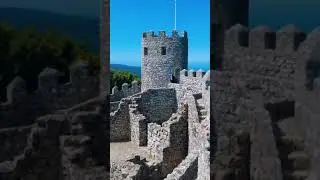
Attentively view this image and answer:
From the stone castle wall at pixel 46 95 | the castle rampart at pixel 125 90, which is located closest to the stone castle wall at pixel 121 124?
the castle rampart at pixel 125 90

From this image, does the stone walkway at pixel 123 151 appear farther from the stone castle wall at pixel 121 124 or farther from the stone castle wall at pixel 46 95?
the stone castle wall at pixel 46 95

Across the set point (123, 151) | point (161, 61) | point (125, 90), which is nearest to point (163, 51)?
point (161, 61)

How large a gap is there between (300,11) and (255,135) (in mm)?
690

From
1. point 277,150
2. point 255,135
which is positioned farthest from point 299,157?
point 255,135

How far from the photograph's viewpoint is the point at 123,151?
6.23 m

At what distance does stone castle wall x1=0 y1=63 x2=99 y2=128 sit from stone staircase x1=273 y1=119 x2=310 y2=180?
109cm

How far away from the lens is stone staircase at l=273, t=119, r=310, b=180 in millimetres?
2510

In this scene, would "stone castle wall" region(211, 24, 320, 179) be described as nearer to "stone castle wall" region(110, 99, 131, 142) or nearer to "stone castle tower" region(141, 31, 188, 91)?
"stone castle wall" region(110, 99, 131, 142)

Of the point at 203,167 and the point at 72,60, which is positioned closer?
the point at 72,60

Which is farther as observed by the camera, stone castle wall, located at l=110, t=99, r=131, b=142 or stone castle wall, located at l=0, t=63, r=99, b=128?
stone castle wall, located at l=110, t=99, r=131, b=142

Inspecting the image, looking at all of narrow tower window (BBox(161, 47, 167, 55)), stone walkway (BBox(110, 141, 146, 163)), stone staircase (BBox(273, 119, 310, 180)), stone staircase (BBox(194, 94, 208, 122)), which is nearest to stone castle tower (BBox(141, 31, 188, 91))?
narrow tower window (BBox(161, 47, 167, 55))

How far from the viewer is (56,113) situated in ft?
9.91

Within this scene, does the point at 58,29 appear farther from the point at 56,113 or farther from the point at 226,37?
the point at 226,37

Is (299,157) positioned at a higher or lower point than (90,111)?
lower
